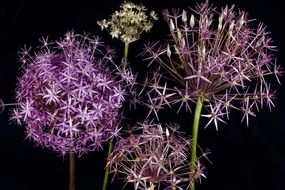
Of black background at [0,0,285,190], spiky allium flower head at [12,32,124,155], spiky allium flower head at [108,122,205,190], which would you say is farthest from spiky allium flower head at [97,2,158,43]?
black background at [0,0,285,190]

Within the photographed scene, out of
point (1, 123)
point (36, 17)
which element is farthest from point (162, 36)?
point (1, 123)

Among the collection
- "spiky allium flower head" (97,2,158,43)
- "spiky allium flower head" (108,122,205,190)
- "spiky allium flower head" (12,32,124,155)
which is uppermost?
"spiky allium flower head" (97,2,158,43)

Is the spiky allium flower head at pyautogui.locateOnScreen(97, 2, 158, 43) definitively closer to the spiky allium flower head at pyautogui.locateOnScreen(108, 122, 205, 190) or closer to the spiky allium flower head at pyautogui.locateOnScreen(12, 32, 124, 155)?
the spiky allium flower head at pyautogui.locateOnScreen(12, 32, 124, 155)

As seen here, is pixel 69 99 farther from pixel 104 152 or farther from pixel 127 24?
pixel 104 152

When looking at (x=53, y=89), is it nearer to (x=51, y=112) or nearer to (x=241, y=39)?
(x=51, y=112)

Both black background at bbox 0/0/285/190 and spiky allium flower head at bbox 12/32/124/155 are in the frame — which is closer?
spiky allium flower head at bbox 12/32/124/155

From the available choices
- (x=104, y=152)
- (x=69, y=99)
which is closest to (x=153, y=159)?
(x=69, y=99)

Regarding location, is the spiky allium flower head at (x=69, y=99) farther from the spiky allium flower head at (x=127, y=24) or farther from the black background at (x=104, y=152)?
the black background at (x=104, y=152)
